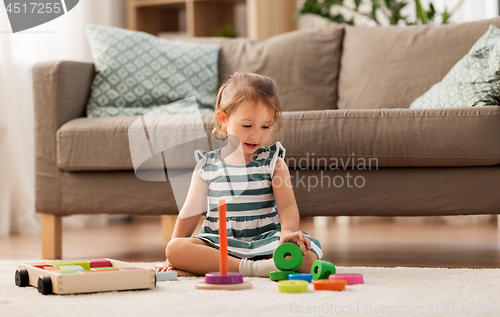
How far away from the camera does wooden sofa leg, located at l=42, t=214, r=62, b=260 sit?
5.51ft

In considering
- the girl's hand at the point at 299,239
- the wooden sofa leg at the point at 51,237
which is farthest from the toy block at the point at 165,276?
the wooden sofa leg at the point at 51,237

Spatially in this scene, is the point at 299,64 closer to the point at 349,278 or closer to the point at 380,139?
the point at 380,139

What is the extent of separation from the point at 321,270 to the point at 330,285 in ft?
0.28

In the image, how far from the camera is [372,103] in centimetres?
206

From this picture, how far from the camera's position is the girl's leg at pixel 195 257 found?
119 cm

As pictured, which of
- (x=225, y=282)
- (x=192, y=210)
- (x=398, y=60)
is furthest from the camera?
(x=398, y=60)

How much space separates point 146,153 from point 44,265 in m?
0.53

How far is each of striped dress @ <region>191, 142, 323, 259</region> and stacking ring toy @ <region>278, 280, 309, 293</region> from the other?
23 cm

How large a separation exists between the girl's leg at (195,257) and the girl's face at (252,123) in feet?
0.83

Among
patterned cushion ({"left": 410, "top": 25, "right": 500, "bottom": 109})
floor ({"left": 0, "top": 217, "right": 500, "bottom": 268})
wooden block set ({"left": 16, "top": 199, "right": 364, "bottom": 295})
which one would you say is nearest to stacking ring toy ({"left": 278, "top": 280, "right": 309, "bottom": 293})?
wooden block set ({"left": 16, "top": 199, "right": 364, "bottom": 295})

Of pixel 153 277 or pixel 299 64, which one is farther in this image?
pixel 299 64

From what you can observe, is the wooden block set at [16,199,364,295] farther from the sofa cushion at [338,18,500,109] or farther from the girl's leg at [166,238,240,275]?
the sofa cushion at [338,18,500,109]

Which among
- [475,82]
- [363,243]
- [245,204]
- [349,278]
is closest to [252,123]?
[245,204]

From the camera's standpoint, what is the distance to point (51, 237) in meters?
1.69
